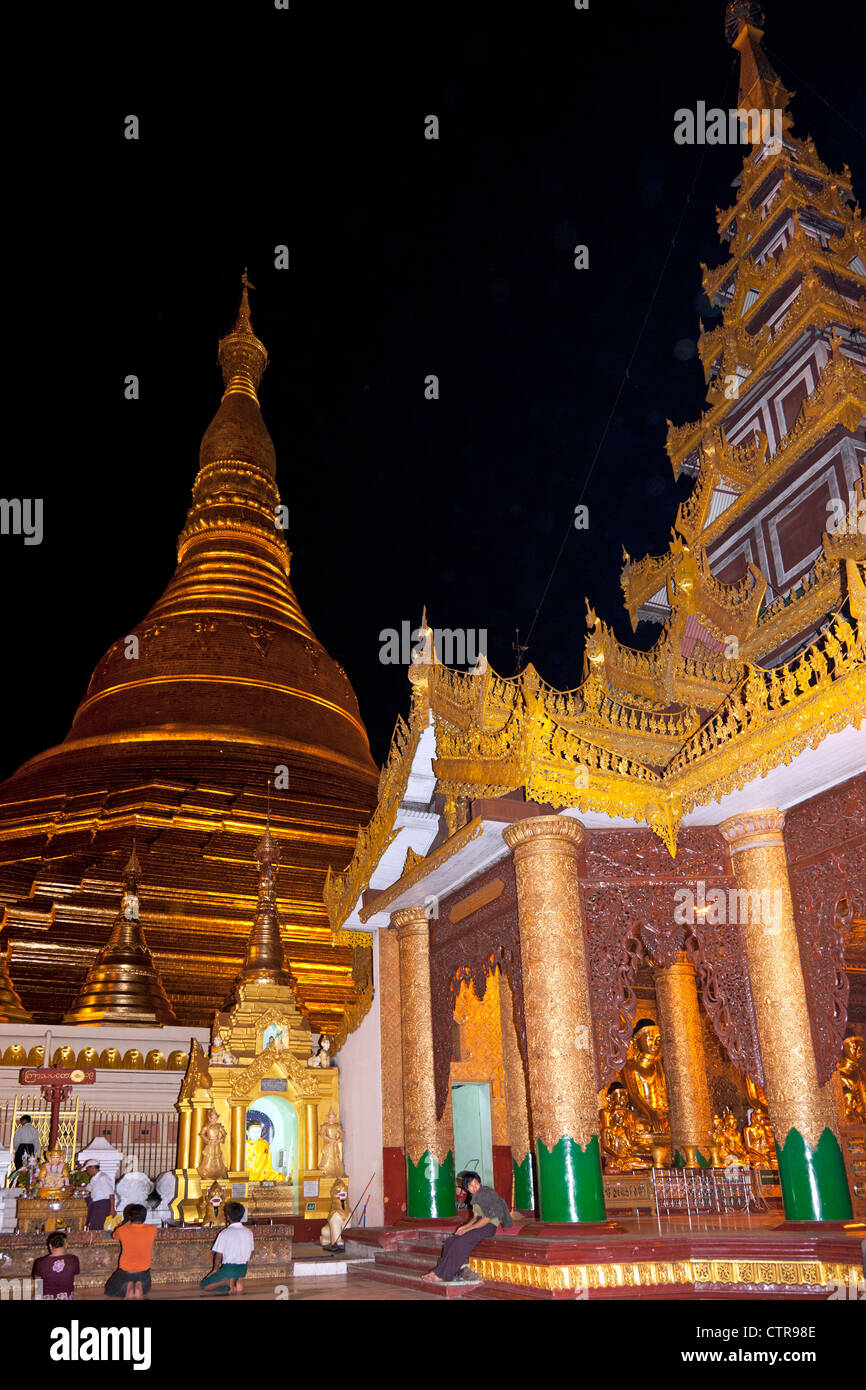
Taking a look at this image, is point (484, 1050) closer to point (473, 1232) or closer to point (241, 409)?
point (473, 1232)

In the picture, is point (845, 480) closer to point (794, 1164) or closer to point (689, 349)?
point (794, 1164)

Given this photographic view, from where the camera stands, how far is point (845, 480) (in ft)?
42.8

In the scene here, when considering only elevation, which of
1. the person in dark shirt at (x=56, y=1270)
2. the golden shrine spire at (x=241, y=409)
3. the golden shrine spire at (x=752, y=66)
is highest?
the golden shrine spire at (x=241, y=409)

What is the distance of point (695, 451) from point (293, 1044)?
455 inches

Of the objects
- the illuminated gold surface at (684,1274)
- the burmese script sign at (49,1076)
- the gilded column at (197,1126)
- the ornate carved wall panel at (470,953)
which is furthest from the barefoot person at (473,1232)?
the burmese script sign at (49,1076)

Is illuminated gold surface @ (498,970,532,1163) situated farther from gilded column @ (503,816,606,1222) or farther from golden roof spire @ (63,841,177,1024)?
golden roof spire @ (63,841,177,1024)

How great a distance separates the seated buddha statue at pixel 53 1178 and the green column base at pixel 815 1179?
9384 millimetres

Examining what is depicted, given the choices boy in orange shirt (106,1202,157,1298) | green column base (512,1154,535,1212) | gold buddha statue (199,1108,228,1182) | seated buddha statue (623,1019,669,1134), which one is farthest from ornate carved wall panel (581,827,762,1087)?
gold buddha statue (199,1108,228,1182)

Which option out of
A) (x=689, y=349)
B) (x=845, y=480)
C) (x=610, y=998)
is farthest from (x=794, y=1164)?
(x=689, y=349)

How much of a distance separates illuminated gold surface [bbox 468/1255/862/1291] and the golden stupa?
26.9 feet

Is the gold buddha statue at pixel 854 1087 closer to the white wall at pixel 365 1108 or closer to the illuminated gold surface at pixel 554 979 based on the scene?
the white wall at pixel 365 1108

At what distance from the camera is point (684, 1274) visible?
864 cm

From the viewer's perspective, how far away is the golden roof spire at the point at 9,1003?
56.6ft

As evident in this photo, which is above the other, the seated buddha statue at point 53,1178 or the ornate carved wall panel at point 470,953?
the ornate carved wall panel at point 470,953
